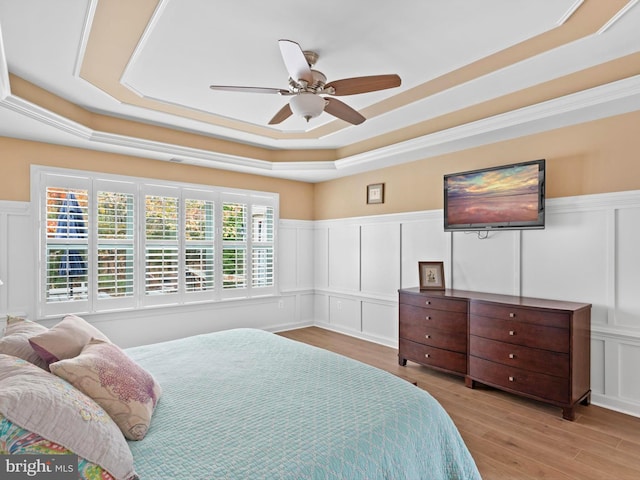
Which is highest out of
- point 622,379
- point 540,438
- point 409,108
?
point 409,108

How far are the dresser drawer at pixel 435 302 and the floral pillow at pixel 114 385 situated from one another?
9.53ft

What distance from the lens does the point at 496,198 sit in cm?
362

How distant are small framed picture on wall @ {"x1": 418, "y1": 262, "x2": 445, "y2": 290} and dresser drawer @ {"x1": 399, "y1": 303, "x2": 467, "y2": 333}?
0.31 meters

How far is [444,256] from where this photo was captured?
426 cm

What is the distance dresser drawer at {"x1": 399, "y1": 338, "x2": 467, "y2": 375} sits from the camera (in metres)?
3.57

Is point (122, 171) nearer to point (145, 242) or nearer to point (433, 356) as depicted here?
point (145, 242)

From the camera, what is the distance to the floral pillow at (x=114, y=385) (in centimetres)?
136

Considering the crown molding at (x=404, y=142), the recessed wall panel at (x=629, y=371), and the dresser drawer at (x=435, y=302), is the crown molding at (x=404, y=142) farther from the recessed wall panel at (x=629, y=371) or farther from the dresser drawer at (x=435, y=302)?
the recessed wall panel at (x=629, y=371)

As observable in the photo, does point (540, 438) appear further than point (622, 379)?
No

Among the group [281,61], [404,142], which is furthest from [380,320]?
[281,61]

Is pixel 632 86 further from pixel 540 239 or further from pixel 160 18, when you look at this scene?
pixel 160 18

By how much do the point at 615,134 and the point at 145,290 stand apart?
16.8 ft

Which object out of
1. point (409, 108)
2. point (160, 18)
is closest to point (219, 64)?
point (160, 18)

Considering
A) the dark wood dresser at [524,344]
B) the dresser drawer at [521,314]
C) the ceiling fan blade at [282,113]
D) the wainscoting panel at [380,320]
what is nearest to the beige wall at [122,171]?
the wainscoting panel at [380,320]
